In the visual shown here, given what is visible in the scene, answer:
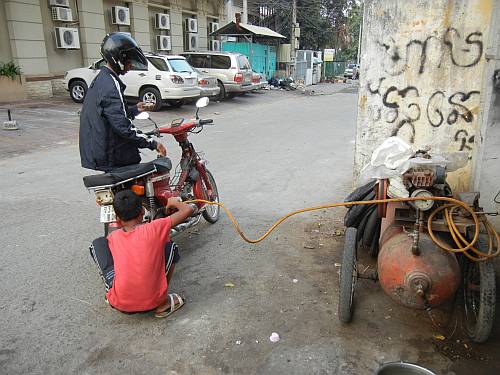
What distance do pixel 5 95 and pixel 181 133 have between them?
12.1m

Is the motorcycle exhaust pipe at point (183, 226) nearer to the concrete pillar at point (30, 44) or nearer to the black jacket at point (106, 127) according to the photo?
the black jacket at point (106, 127)

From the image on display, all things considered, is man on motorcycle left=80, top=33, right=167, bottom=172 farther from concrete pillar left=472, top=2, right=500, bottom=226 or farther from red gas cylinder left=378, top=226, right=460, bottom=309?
concrete pillar left=472, top=2, right=500, bottom=226

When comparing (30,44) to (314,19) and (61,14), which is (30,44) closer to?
(61,14)

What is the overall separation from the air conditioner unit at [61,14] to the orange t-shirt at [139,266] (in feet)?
49.2

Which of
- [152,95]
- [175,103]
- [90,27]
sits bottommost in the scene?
[175,103]

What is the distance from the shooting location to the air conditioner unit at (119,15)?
1792 cm

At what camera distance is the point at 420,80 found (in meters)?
4.53

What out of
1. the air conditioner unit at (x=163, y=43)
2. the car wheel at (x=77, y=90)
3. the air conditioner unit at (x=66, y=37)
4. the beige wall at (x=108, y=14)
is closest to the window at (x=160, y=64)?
the car wheel at (x=77, y=90)

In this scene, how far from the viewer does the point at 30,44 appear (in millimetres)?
14961

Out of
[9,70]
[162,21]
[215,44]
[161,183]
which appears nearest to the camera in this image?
[161,183]

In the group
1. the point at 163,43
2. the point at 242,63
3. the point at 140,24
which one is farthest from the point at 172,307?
the point at 163,43

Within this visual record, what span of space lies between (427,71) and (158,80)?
36.1 ft

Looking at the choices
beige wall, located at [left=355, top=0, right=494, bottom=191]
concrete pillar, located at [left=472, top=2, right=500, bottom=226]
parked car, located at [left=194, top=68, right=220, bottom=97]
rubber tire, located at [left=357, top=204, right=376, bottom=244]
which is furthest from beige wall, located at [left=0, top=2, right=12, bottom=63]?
Answer: concrete pillar, located at [left=472, top=2, right=500, bottom=226]

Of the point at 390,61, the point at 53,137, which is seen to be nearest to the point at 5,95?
the point at 53,137
